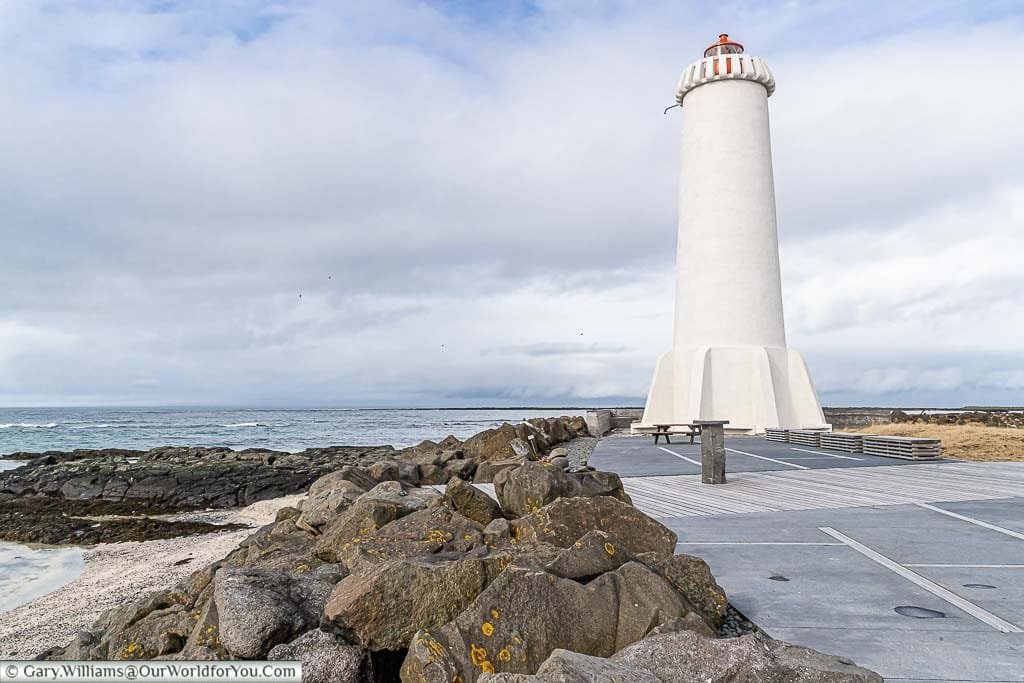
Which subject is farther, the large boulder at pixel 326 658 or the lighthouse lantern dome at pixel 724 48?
the lighthouse lantern dome at pixel 724 48

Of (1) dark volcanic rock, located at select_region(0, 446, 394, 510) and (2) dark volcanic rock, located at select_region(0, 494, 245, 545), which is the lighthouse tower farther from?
(2) dark volcanic rock, located at select_region(0, 494, 245, 545)

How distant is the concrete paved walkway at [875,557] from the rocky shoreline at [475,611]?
0.60m

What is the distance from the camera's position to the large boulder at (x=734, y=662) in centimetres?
257

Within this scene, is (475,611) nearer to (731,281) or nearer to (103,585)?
(103,585)

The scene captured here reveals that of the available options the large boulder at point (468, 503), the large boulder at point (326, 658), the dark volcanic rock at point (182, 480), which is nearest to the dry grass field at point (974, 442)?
the large boulder at point (468, 503)

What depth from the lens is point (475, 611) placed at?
10.5ft

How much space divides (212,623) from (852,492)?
823 cm

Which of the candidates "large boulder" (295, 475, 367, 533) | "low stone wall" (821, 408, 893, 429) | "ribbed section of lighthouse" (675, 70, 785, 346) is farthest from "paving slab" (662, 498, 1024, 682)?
"low stone wall" (821, 408, 893, 429)

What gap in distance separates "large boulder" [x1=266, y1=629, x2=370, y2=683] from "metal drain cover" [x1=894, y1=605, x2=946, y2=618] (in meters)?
3.11

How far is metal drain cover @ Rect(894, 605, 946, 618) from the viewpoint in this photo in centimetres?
403

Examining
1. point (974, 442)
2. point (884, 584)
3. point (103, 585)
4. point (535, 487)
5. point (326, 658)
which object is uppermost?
point (974, 442)

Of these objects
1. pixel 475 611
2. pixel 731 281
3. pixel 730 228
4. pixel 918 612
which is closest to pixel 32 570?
pixel 475 611

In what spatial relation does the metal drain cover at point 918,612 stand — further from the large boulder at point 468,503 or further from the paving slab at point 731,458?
the paving slab at point 731,458

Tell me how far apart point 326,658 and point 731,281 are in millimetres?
17917
